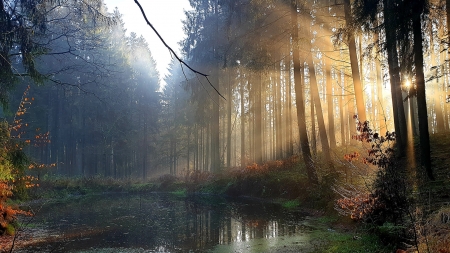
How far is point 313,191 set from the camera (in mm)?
12570

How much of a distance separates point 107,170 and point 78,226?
101 ft

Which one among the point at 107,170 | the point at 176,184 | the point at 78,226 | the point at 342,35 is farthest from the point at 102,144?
the point at 342,35

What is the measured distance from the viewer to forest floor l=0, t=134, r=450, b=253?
15.2ft

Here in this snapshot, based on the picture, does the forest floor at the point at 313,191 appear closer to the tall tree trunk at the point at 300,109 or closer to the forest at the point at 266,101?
the forest at the point at 266,101

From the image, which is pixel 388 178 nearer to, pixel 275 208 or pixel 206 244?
pixel 206 244

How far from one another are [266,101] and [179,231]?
2057 cm

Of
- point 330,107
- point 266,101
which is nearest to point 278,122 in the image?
point 330,107

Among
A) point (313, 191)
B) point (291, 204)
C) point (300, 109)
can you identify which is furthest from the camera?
point (291, 204)

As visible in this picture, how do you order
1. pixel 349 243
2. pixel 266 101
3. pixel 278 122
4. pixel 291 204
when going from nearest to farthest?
pixel 349 243
pixel 291 204
pixel 278 122
pixel 266 101

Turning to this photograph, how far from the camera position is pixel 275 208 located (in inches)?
530

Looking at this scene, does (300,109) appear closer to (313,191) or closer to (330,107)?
(313,191)

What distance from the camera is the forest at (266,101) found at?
5.95 metres

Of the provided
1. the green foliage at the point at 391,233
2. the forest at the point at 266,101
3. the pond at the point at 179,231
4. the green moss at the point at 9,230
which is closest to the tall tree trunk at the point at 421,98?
the forest at the point at 266,101

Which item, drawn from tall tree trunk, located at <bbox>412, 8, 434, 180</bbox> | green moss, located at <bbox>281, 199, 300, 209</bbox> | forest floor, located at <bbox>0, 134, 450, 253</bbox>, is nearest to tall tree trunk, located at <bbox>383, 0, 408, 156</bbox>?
forest floor, located at <bbox>0, 134, 450, 253</bbox>
